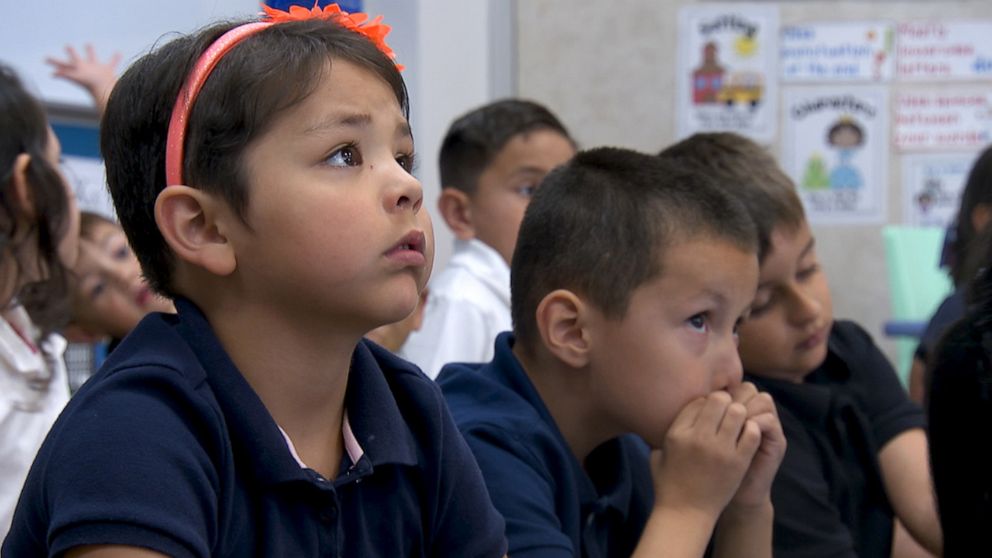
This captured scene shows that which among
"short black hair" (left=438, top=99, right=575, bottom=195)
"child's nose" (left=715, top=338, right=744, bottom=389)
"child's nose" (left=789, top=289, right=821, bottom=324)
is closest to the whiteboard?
"short black hair" (left=438, top=99, right=575, bottom=195)

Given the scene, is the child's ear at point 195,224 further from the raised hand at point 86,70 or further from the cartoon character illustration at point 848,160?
the cartoon character illustration at point 848,160

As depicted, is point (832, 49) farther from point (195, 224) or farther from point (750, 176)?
point (195, 224)

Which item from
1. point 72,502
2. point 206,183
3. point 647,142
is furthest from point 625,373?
point 647,142

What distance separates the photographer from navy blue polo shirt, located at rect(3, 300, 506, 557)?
765mm

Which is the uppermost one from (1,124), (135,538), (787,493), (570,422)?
(1,124)

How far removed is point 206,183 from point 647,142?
9.59ft

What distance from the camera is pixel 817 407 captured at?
1.56m

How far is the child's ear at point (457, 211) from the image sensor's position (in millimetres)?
2396

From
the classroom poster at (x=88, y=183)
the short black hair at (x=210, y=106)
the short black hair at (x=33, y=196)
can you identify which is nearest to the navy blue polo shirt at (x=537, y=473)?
the short black hair at (x=210, y=106)

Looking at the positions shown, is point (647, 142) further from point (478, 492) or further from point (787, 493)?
point (478, 492)

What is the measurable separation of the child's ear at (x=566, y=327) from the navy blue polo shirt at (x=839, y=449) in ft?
1.19

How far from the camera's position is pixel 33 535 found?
834 millimetres

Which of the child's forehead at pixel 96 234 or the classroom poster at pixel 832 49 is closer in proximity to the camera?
the child's forehead at pixel 96 234

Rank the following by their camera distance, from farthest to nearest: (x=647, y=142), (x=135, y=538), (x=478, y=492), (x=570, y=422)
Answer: (x=647, y=142)
(x=570, y=422)
(x=478, y=492)
(x=135, y=538)
